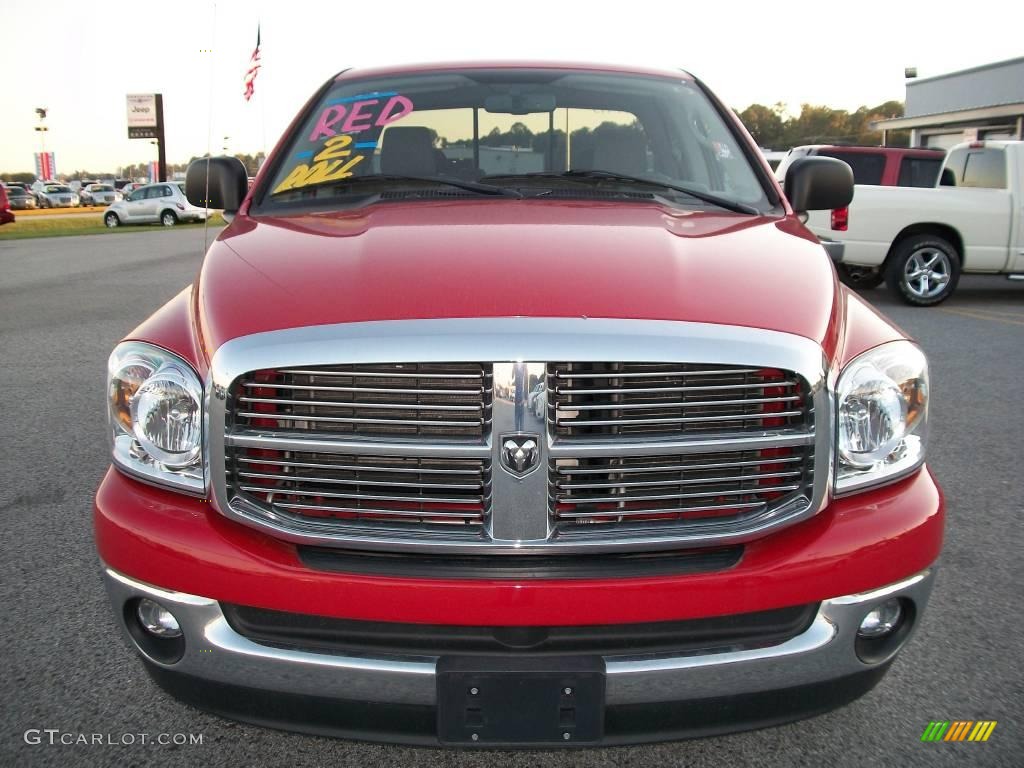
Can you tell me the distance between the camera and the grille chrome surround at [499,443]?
1.84 metres

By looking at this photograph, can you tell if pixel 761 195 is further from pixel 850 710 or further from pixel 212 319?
pixel 212 319

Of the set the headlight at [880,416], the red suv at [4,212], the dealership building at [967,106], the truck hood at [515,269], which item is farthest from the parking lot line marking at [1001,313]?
the dealership building at [967,106]

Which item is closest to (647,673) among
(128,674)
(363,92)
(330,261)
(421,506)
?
(421,506)

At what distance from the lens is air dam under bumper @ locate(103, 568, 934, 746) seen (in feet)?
6.05

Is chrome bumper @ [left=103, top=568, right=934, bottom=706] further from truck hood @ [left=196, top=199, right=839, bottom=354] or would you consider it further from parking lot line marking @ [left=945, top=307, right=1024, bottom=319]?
parking lot line marking @ [left=945, top=307, right=1024, bottom=319]

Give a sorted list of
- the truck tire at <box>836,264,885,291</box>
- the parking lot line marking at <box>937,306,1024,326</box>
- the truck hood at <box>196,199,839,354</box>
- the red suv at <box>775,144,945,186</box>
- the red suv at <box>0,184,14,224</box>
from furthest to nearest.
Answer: the red suv at <box>0,184,14,224</box>
the red suv at <box>775,144,945,186</box>
the truck tire at <box>836,264,885,291</box>
the parking lot line marking at <box>937,306,1024,326</box>
the truck hood at <box>196,199,839,354</box>

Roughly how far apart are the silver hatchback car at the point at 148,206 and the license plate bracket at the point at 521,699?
32752 mm

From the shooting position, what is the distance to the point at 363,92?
3.57 metres

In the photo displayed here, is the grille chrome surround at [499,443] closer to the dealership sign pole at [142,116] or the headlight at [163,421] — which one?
the headlight at [163,421]

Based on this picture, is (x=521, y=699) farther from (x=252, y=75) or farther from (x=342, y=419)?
(x=252, y=75)

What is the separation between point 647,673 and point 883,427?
0.77 meters

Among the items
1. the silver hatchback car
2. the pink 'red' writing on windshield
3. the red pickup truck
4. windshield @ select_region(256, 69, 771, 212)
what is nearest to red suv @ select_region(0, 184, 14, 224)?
the silver hatchback car

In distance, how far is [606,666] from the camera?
1.83m

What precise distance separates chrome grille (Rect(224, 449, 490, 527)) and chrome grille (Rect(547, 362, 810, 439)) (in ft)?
0.77
